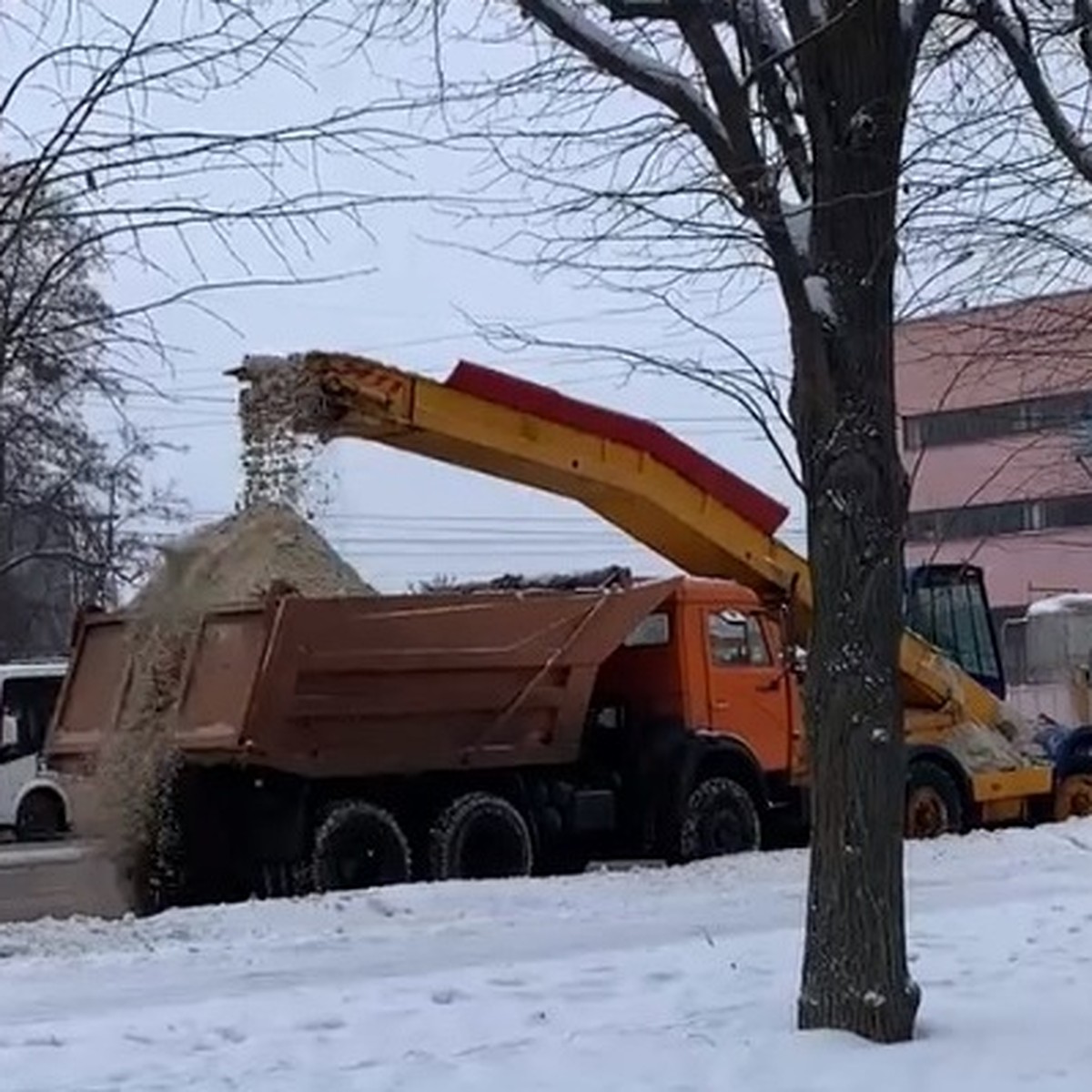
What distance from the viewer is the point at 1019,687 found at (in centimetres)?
3216

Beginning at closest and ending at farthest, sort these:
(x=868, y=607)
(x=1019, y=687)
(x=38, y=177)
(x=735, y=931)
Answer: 1. (x=868, y=607)
2. (x=38, y=177)
3. (x=735, y=931)
4. (x=1019, y=687)

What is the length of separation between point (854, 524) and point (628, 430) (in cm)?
971

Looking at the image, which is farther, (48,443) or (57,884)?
(48,443)

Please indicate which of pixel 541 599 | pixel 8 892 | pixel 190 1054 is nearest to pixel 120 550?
pixel 8 892

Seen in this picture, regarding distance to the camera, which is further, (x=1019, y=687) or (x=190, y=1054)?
Answer: (x=1019, y=687)

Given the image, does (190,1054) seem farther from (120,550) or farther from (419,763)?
(120,550)

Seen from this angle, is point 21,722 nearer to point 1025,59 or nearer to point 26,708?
point 26,708

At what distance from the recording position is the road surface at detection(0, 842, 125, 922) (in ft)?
58.0

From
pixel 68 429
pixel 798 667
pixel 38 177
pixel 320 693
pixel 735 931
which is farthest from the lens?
pixel 68 429

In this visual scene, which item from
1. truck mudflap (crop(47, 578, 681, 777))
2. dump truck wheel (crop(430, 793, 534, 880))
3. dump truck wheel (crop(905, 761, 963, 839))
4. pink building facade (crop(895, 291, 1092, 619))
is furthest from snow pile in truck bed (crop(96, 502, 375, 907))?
dump truck wheel (crop(905, 761, 963, 839))

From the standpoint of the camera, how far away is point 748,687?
2002 centimetres

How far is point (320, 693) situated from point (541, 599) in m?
2.15

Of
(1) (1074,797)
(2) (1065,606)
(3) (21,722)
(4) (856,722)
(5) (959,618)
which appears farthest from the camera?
(2) (1065,606)

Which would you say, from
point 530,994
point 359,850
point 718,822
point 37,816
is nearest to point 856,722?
point 530,994
